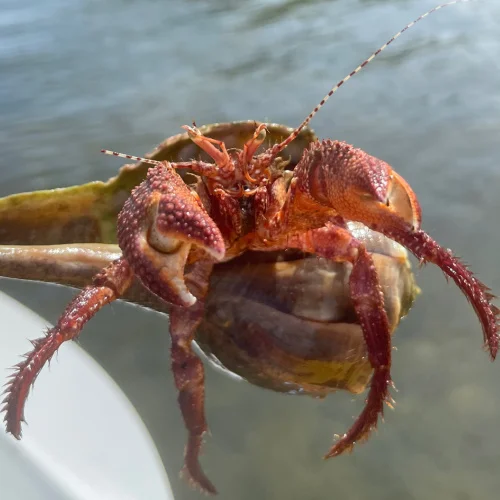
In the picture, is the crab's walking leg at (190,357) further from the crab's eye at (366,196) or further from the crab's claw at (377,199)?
the crab's eye at (366,196)

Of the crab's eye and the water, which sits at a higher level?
the crab's eye

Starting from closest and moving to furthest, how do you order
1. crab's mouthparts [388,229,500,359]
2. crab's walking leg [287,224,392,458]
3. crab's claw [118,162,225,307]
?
crab's claw [118,162,225,307]
crab's mouthparts [388,229,500,359]
crab's walking leg [287,224,392,458]

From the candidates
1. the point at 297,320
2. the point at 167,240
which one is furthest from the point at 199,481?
the point at 167,240

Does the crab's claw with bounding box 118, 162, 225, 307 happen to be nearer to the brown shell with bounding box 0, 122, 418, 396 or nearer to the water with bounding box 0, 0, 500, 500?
the brown shell with bounding box 0, 122, 418, 396

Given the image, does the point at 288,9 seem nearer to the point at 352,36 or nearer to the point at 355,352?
the point at 352,36

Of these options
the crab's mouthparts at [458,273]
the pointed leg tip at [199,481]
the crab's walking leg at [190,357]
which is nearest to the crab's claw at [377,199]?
the crab's mouthparts at [458,273]

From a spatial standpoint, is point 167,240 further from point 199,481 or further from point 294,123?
point 294,123

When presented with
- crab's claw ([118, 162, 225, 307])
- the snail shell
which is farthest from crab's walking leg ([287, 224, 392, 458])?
crab's claw ([118, 162, 225, 307])
